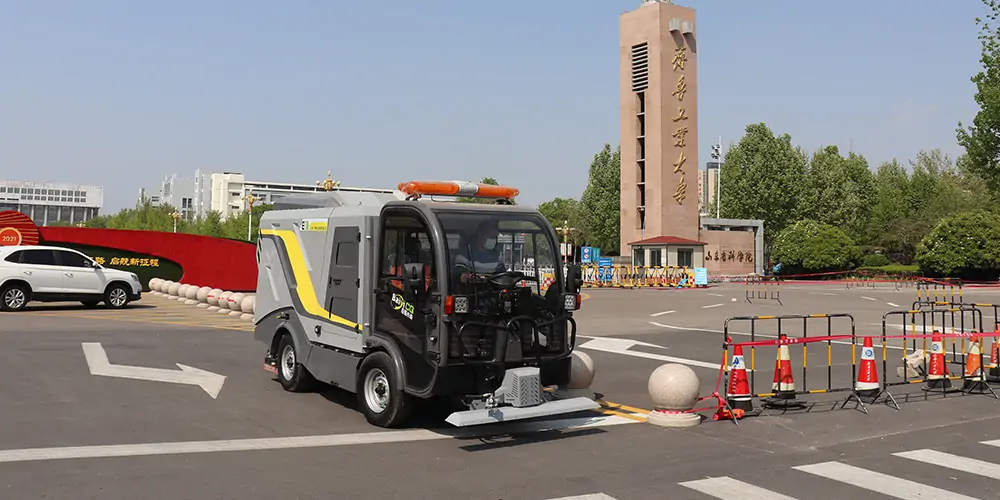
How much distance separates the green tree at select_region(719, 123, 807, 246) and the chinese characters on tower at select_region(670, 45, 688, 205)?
19324 mm

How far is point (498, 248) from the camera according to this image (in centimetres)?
889

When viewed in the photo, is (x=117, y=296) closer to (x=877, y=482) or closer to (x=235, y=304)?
(x=235, y=304)

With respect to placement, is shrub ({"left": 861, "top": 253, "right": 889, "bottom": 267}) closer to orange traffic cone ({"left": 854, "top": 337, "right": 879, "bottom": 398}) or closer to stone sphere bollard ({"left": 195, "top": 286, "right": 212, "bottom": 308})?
stone sphere bollard ({"left": 195, "top": 286, "right": 212, "bottom": 308})

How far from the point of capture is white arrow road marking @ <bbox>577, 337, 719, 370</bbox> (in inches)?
579

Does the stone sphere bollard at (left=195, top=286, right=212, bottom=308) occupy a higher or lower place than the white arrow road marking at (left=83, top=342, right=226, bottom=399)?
higher

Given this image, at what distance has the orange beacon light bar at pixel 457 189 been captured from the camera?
912 cm

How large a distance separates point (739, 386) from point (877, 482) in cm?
301

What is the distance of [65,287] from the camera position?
76.3ft

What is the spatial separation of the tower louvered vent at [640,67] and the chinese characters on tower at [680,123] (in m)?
2.27

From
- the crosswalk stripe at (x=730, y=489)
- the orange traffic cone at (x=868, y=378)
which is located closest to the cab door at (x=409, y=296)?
the crosswalk stripe at (x=730, y=489)

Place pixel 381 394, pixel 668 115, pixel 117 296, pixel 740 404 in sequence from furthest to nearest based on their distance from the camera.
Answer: pixel 668 115 → pixel 117 296 → pixel 740 404 → pixel 381 394

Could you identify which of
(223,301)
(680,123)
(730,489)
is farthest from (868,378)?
(680,123)

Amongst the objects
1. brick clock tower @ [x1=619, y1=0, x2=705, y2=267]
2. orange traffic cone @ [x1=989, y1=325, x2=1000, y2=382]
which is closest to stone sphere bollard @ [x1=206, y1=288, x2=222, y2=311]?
orange traffic cone @ [x1=989, y1=325, x2=1000, y2=382]

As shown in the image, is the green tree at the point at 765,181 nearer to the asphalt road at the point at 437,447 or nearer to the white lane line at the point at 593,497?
the asphalt road at the point at 437,447
